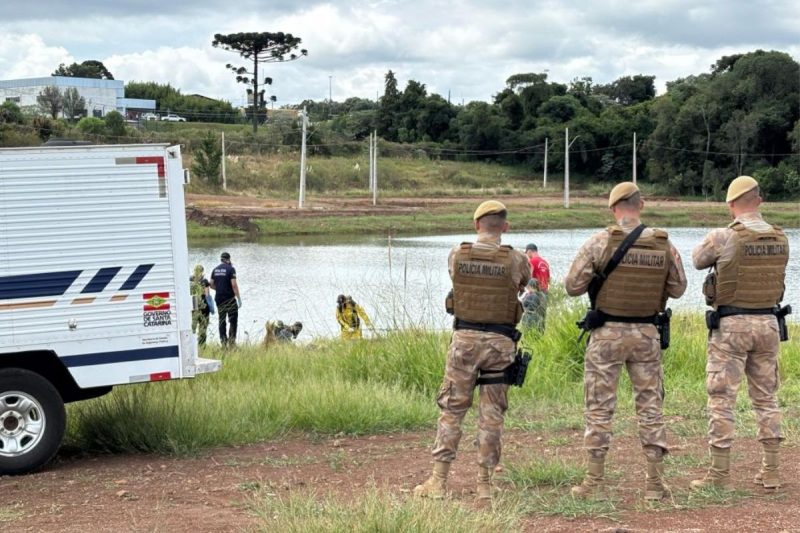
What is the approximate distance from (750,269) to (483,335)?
1.78 m

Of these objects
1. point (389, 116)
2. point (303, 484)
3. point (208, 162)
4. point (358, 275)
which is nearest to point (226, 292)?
point (358, 275)

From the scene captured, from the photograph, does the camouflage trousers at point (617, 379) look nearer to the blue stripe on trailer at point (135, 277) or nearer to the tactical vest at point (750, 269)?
the tactical vest at point (750, 269)

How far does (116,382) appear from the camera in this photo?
25.8 feet

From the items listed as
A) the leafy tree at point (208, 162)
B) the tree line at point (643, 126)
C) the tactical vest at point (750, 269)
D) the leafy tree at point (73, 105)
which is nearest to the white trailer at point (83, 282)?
the tactical vest at point (750, 269)

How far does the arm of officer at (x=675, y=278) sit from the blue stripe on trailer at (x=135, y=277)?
3.95 m

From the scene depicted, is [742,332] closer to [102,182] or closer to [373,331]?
[102,182]

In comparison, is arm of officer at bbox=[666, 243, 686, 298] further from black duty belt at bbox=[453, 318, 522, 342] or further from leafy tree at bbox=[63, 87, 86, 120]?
leafy tree at bbox=[63, 87, 86, 120]

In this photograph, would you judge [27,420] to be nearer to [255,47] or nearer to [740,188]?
[740,188]

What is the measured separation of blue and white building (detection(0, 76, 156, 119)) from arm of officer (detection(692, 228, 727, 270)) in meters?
92.6

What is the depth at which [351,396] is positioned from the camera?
367 inches

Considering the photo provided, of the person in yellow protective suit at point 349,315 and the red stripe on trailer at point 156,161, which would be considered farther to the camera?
the person in yellow protective suit at point 349,315

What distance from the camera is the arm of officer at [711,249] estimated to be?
6.63 meters

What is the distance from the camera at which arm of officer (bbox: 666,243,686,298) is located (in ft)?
21.0

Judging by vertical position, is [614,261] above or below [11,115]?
below
